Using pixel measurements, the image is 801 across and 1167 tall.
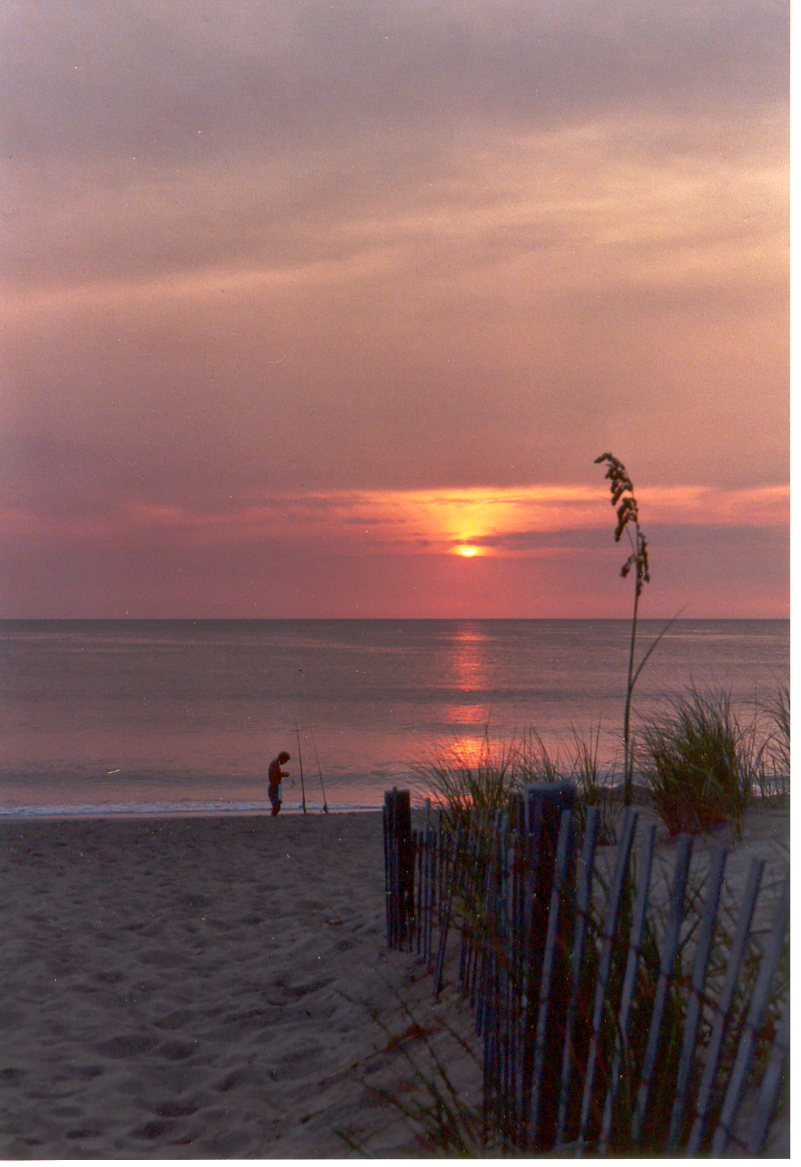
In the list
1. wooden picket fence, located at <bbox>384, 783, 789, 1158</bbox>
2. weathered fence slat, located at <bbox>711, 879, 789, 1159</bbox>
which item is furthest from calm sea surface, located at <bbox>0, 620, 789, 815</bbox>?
weathered fence slat, located at <bbox>711, 879, 789, 1159</bbox>

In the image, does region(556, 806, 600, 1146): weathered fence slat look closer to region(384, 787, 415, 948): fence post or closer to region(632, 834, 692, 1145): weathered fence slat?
region(632, 834, 692, 1145): weathered fence slat

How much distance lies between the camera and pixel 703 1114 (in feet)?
5.61

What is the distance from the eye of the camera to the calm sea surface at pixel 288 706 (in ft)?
58.4

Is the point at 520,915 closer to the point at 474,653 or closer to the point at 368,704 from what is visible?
the point at 368,704

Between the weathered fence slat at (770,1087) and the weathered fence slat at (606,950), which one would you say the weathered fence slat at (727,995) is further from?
the weathered fence slat at (606,950)

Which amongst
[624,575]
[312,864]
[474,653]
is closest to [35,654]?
[474,653]

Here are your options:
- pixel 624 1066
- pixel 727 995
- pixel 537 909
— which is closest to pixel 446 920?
pixel 537 909

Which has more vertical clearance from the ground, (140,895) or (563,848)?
(563,848)

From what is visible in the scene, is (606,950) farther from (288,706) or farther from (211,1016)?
(288,706)

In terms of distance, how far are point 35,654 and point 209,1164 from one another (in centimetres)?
6421

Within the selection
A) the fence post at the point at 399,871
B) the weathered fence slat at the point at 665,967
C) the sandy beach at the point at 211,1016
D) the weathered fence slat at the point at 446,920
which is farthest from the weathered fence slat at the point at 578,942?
the fence post at the point at 399,871

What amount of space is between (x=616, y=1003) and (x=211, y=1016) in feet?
8.35

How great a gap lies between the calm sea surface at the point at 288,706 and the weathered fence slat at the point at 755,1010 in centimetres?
332

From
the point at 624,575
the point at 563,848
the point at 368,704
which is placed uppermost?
the point at 624,575
